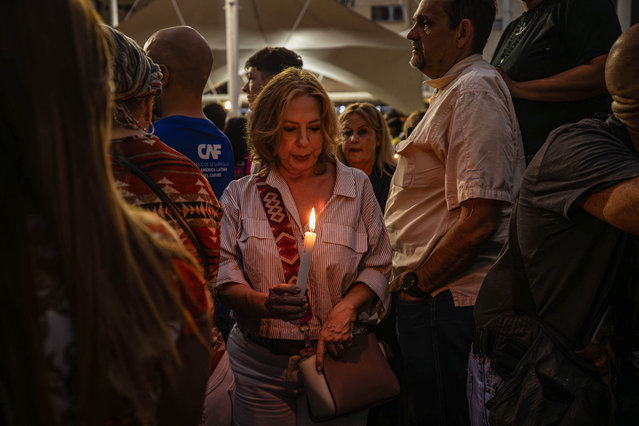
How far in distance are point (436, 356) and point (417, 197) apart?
719 millimetres

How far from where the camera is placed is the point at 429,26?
285cm

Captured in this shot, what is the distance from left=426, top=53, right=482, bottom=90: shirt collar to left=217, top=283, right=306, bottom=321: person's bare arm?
1.27 meters

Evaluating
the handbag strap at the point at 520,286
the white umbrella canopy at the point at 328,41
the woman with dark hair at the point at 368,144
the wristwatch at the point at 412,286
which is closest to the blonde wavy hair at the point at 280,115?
the wristwatch at the point at 412,286

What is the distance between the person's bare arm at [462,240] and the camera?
2484 mm

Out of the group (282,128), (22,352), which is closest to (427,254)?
(282,128)

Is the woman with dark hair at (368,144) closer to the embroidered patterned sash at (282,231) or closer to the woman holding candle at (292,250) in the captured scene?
the woman holding candle at (292,250)

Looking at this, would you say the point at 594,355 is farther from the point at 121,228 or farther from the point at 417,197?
the point at 121,228

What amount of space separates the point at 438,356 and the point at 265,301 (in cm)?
86

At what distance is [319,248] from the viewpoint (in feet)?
8.23

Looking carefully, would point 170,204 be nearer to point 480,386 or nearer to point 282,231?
point 282,231

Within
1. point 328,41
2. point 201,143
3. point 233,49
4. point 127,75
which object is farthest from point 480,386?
point 328,41

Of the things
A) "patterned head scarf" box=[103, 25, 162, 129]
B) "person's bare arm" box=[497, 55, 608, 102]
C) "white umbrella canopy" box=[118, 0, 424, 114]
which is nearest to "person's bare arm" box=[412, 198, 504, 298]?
"person's bare arm" box=[497, 55, 608, 102]

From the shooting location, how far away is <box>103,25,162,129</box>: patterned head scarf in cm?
172

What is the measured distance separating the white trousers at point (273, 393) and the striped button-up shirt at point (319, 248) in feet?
0.35
